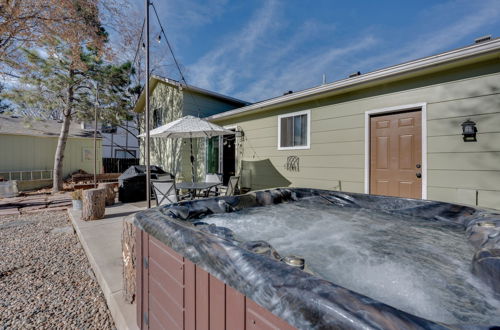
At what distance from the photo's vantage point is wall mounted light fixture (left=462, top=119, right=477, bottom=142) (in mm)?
3152

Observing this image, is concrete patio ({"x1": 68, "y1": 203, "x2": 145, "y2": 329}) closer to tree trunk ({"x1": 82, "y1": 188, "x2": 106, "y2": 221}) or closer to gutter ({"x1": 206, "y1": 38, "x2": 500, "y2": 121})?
tree trunk ({"x1": 82, "y1": 188, "x2": 106, "y2": 221})

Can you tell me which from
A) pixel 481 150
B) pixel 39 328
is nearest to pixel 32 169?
pixel 39 328

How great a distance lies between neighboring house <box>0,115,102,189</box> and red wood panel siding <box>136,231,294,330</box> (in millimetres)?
11827

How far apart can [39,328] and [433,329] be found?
108 inches

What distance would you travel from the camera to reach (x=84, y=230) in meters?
3.85

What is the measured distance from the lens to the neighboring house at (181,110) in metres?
8.09

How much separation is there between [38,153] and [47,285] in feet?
41.0

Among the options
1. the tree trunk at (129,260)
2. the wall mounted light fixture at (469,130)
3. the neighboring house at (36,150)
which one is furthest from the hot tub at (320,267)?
the neighboring house at (36,150)

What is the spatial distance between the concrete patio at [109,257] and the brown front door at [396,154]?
406 cm

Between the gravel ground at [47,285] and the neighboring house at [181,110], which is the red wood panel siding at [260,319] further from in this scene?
the neighboring house at [181,110]

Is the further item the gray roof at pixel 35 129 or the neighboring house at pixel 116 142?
the neighboring house at pixel 116 142

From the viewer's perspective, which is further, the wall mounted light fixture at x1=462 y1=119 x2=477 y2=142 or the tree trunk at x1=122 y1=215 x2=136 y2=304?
the wall mounted light fixture at x1=462 y1=119 x2=477 y2=142

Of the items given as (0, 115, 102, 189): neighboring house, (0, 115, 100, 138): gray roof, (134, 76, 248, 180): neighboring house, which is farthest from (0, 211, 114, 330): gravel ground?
(0, 115, 100, 138): gray roof

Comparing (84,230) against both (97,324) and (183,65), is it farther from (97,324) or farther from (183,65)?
(183,65)
